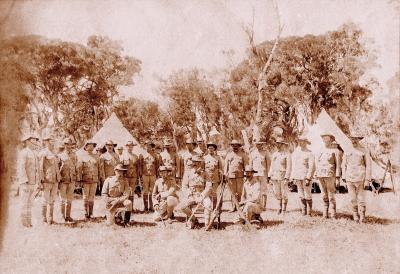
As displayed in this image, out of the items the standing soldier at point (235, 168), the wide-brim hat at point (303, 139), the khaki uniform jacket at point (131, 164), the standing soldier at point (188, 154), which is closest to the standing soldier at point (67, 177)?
the khaki uniform jacket at point (131, 164)

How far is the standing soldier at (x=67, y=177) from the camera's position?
5.47 metres

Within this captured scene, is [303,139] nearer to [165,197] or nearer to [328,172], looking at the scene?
[328,172]

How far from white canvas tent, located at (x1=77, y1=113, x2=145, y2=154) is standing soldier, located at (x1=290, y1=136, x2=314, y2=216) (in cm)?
233

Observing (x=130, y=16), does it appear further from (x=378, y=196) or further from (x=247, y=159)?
(x=378, y=196)

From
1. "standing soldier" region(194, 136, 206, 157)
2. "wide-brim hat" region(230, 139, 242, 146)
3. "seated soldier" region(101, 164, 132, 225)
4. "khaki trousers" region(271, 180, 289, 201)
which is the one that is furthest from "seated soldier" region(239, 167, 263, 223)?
"seated soldier" region(101, 164, 132, 225)

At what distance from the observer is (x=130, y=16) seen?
181 inches

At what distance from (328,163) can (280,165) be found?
0.86m

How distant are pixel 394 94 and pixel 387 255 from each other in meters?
1.68

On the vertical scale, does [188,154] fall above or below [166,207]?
above

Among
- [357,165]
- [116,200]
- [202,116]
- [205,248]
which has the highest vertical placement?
[202,116]

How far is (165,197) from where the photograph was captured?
568 cm

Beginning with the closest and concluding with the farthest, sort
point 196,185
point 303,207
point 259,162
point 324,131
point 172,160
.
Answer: point 324,131 → point 196,185 → point 303,207 → point 259,162 → point 172,160

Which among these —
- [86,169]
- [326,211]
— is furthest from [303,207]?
[86,169]

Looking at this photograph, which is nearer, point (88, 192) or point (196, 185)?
point (196, 185)
